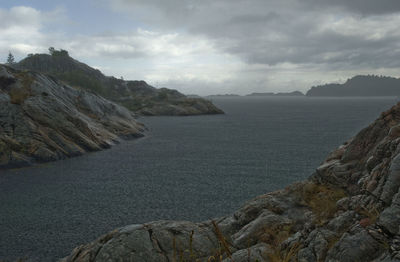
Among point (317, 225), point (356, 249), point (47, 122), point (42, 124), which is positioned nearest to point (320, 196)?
point (317, 225)

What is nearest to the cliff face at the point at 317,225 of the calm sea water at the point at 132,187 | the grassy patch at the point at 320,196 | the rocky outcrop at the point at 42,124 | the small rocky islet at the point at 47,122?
the grassy patch at the point at 320,196

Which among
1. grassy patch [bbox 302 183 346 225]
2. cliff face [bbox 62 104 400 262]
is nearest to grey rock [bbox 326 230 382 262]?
cliff face [bbox 62 104 400 262]

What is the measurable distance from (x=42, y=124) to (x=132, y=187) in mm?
35315

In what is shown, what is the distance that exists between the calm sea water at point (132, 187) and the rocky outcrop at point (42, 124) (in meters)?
4.18

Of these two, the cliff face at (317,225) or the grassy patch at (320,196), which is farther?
the grassy patch at (320,196)

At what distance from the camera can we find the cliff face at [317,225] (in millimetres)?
9281

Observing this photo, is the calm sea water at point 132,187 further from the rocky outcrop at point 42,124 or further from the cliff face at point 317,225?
the cliff face at point 317,225

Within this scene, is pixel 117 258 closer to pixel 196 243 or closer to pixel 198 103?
pixel 196 243

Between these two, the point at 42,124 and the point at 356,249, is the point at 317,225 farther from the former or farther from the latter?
the point at 42,124

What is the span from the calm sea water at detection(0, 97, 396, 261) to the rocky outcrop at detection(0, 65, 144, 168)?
13.7ft

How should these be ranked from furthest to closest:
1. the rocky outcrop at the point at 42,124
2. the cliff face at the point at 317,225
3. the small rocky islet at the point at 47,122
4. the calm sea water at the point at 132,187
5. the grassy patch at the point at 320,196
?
the small rocky islet at the point at 47,122 < the rocky outcrop at the point at 42,124 < the calm sea water at the point at 132,187 < the grassy patch at the point at 320,196 < the cliff face at the point at 317,225

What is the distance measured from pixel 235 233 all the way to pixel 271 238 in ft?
10.7

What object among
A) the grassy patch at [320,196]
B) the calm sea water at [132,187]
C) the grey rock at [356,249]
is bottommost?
the calm sea water at [132,187]

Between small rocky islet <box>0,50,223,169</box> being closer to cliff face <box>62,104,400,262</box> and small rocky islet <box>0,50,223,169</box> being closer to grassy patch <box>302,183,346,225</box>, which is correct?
cliff face <box>62,104,400,262</box>
